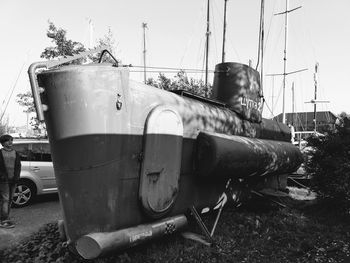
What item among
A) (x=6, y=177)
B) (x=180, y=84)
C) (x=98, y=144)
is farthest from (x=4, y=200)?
(x=180, y=84)

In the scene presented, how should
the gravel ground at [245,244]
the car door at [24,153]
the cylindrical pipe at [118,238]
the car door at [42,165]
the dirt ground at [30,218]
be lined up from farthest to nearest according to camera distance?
the car door at [42,165]
the car door at [24,153]
the dirt ground at [30,218]
the gravel ground at [245,244]
the cylindrical pipe at [118,238]

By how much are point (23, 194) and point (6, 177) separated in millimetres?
2341

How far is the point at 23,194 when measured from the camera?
923 centimetres

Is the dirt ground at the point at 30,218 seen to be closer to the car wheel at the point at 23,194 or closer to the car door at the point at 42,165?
the car wheel at the point at 23,194

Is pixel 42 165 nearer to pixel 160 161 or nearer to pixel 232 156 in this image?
pixel 160 161

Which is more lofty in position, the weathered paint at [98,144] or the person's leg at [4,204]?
the weathered paint at [98,144]

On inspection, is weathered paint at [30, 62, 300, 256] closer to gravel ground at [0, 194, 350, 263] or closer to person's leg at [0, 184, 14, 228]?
gravel ground at [0, 194, 350, 263]

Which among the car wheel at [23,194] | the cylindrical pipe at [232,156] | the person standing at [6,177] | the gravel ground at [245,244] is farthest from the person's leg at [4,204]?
the cylindrical pipe at [232,156]

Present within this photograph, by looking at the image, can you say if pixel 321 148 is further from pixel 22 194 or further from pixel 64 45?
pixel 64 45

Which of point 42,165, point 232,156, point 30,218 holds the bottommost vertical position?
point 30,218

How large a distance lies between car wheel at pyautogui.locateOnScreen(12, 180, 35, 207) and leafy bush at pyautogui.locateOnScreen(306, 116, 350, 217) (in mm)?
7109

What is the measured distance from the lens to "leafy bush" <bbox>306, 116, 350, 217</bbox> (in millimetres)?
7590

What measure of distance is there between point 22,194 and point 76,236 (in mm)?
5366

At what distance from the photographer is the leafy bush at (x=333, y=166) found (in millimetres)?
7590
